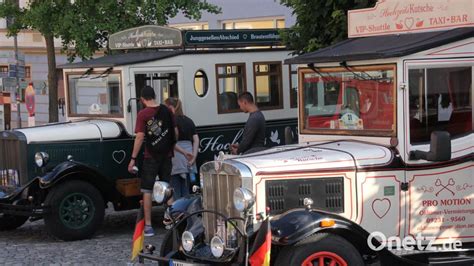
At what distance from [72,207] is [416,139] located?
15.8 ft

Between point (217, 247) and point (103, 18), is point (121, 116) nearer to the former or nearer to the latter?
point (217, 247)

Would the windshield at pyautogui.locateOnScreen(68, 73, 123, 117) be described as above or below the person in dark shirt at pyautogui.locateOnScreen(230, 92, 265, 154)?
above

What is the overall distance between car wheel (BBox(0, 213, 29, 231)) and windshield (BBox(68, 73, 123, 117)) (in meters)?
1.58

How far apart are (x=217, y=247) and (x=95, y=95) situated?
5.16 metres

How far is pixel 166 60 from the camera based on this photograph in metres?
10.2

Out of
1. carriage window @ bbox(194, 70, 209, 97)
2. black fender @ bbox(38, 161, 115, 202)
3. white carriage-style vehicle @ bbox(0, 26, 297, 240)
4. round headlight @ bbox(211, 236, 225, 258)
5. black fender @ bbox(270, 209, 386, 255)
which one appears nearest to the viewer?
black fender @ bbox(270, 209, 386, 255)

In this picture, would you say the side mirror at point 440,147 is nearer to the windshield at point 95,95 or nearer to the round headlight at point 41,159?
the windshield at point 95,95

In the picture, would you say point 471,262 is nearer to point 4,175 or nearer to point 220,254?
point 220,254

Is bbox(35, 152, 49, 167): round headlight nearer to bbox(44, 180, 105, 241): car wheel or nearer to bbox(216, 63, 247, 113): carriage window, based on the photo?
bbox(44, 180, 105, 241): car wheel

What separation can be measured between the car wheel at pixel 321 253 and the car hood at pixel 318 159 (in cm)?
62

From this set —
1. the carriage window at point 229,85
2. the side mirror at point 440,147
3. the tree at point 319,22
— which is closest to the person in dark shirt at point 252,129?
the tree at point 319,22

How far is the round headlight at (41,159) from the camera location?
964 cm

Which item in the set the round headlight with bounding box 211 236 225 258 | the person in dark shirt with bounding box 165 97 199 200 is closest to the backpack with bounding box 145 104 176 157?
the person in dark shirt with bounding box 165 97 199 200

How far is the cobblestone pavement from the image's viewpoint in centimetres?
838
